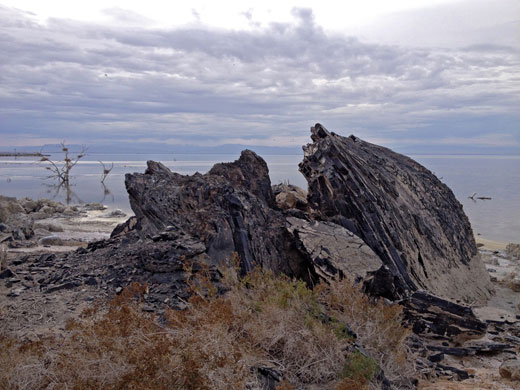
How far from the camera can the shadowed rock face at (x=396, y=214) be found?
10.0 m

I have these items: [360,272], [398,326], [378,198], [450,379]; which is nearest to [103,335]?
[398,326]

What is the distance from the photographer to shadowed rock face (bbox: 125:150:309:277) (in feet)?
28.7

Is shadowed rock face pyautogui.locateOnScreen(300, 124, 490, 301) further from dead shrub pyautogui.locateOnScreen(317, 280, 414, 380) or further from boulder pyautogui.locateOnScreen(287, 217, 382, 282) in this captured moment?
dead shrub pyautogui.locateOnScreen(317, 280, 414, 380)

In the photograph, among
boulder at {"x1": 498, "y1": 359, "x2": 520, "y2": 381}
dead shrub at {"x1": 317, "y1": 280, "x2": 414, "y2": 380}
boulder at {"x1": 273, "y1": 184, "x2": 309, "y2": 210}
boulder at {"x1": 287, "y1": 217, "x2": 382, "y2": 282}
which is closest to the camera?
dead shrub at {"x1": 317, "y1": 280, "x2": 414, "y2": 380}

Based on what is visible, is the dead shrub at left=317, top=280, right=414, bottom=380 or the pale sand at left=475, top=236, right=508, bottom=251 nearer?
the dead shrub at left=317, top=280, right=414, bottom=380

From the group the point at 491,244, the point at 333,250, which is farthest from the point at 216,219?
the point at 491,244

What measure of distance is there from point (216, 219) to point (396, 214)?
4155mm

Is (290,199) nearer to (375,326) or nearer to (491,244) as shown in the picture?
(375,326)

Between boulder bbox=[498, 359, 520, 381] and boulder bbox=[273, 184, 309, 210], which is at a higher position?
boulder bbox=[273, 184, 309, 210]

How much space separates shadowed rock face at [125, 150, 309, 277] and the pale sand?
12.2 metres

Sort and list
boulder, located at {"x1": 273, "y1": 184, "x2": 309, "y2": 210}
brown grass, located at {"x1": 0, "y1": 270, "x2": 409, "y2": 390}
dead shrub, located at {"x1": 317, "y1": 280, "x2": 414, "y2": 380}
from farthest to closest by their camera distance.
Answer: boulder, located at {"x1": 273, "y1": 184, "x2": 309, "y2": 210} < dead shrub, located at {"x1": 317, "y1": 280, "x2": 414, "y2": 380} < brown grass, located at {"x1": 0, "y1": 270, "x2": 409, "y2": 390}

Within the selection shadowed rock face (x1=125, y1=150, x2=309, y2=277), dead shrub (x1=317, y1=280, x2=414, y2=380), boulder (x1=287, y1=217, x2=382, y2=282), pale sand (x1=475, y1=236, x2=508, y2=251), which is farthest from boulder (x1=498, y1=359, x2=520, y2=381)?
pale sand (x1=475, y1=236, x2=508, y2=251)

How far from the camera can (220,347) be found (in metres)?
4.91

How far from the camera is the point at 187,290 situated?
7145 mm
